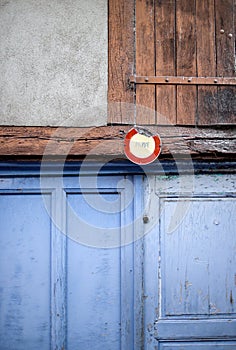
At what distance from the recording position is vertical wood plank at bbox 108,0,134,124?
3.17 metres

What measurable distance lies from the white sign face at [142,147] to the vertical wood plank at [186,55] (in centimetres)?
26

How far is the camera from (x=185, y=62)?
10.6 feet

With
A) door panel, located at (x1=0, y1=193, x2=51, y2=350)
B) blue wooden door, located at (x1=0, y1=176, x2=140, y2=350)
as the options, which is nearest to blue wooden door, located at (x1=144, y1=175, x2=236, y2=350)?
blue wooden door, located at (x1=0, y1=176, x2=140, y2=350)

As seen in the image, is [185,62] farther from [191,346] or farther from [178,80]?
[191,346]

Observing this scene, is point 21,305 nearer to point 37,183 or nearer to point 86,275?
point 86,275

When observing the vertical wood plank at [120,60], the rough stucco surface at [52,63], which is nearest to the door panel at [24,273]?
the rough stucco surface at [52,63]

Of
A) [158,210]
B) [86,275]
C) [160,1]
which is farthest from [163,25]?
[86,275]

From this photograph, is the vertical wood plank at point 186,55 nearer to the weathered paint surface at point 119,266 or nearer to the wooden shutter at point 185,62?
the wooden shutter at point 185,62

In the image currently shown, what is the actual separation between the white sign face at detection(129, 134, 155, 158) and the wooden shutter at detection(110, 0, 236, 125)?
0.14 meters

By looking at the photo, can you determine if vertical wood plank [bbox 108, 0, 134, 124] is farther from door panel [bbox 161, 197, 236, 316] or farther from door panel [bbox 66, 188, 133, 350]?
door panel [bbox 161, 197, 236, 316]

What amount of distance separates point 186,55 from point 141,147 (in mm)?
698

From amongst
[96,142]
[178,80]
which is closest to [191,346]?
[96,142]

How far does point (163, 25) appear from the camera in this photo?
323 cm

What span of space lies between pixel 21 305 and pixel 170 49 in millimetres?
1976
